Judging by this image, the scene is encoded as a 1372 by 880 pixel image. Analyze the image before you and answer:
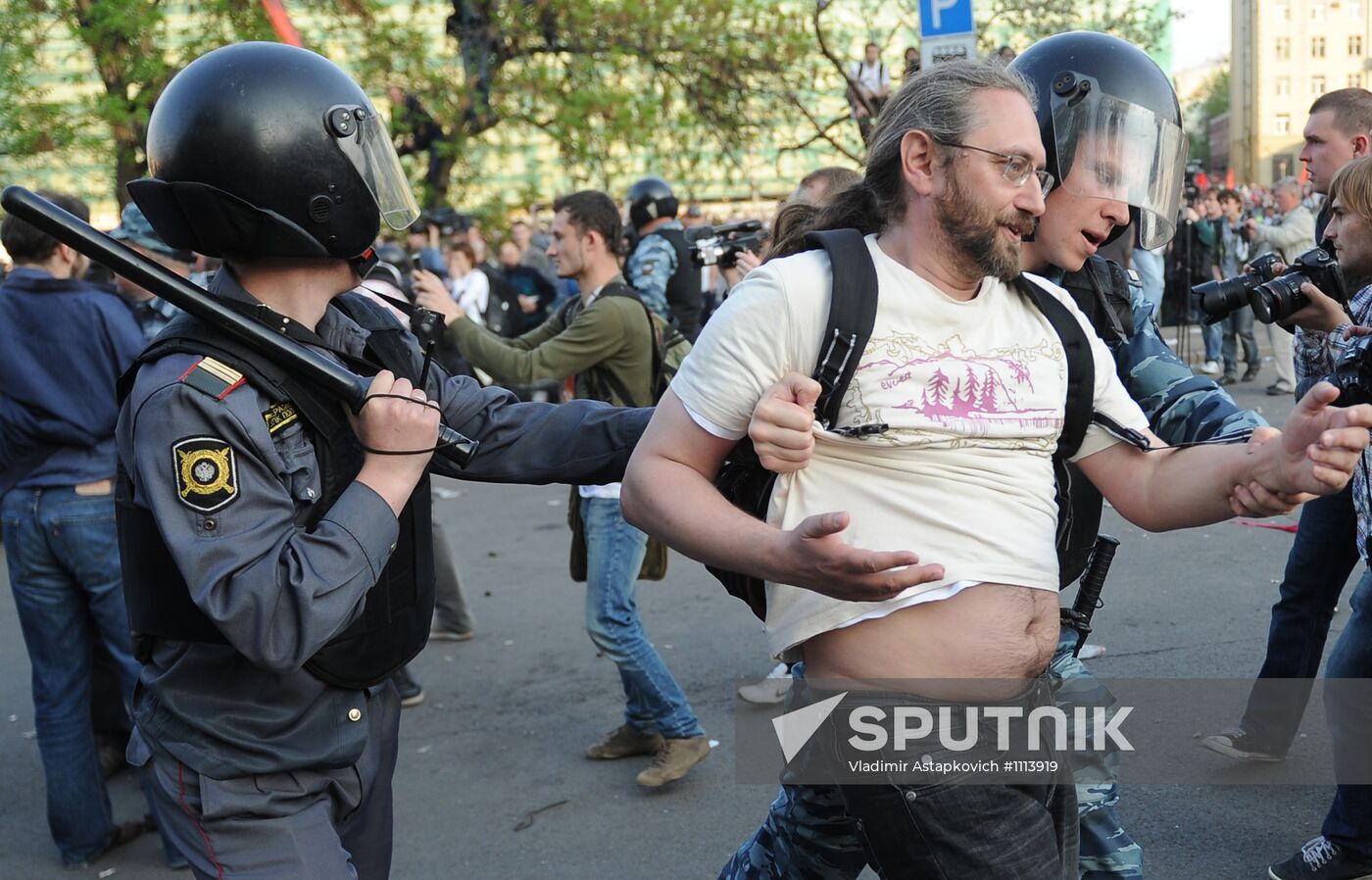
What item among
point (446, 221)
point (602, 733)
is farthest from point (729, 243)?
point (446, 221)

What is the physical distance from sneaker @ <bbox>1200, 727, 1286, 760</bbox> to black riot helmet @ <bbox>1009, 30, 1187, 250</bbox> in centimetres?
213

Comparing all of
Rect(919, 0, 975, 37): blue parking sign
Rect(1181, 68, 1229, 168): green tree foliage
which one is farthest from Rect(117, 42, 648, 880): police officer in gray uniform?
Rect(1181, 68, 1229, 168): green tree foliage

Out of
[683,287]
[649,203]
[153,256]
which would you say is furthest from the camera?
[683,287]

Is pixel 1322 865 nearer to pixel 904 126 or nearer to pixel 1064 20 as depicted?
pixel 904 126

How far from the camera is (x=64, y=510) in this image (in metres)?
4.06

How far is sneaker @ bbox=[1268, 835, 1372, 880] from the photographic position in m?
3.45

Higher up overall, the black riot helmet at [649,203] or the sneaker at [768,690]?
the black riot helmet at [649,203]

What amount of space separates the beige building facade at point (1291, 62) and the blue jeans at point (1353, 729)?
96.1 metres

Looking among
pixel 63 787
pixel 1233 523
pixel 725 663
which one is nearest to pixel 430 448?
pixel 63 787

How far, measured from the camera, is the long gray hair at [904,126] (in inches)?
87.6

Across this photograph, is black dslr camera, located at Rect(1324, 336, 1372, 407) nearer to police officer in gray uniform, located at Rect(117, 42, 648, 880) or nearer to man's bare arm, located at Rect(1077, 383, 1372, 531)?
man's bare arm, located at Rect(1077, 383, 1372, 531)

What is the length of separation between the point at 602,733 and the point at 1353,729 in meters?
2.65

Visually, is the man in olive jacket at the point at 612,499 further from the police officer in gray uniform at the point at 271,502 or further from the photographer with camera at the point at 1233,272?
the photographer with camera at the point at 1233,272

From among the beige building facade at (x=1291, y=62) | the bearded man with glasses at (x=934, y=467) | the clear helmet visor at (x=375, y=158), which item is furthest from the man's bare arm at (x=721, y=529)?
the beige building facade at (x=1291, y=62)
